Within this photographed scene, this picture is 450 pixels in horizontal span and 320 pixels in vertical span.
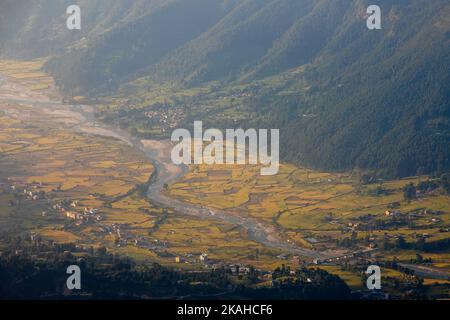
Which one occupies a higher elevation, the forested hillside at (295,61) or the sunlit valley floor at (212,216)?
the forested hillside at (295,61)

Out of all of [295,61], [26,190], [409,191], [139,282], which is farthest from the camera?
[295,61]

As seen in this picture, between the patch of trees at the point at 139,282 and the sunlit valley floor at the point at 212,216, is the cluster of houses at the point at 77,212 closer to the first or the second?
the sunlit valley floor at the point at 212,216

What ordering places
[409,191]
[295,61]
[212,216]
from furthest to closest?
[295,61], [409,191], [212,216]

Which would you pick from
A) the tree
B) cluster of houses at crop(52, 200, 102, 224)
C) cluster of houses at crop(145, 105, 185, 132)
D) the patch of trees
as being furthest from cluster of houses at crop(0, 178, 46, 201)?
the tree

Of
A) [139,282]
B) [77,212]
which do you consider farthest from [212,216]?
[139,282]

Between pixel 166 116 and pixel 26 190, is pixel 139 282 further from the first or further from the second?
pixel 166 116

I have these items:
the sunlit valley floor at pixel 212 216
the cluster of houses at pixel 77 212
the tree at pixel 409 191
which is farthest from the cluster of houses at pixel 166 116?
the tree at pixel 409 191

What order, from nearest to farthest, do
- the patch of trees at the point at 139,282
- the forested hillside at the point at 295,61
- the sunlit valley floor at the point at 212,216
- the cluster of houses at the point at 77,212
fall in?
the patch of trees at the point at 139,282 → the sunlit valley floor at the point at 212,216 → the cluster of houses at the point at 77,212 → the forested hillside at the point at 295,61

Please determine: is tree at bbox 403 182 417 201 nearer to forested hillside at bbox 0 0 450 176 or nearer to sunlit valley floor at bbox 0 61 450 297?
sunlit valley floor at bbox 0 61 450 297
